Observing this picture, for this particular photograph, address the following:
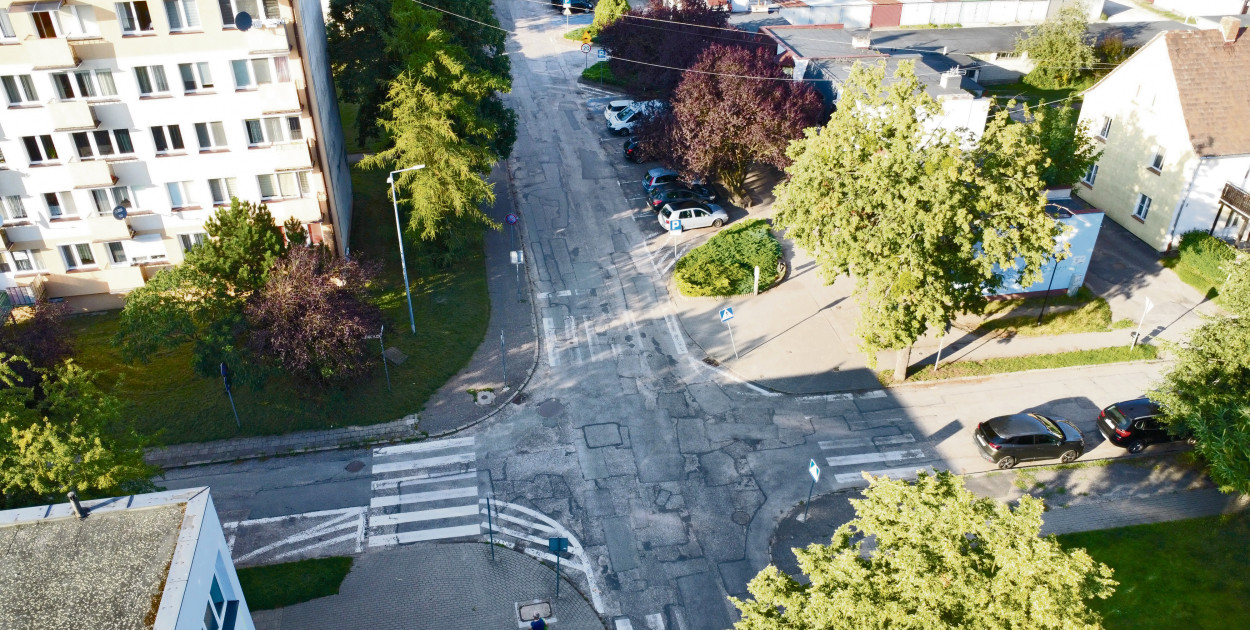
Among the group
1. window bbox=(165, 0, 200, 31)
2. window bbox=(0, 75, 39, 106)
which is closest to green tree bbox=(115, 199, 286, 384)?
window bbox=(165, 0, 200, 31)

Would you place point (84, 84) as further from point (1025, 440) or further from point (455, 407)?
point (1025, 440)

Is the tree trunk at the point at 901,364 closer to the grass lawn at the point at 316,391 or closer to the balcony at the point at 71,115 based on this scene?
the grass lawn at the point at 316,391

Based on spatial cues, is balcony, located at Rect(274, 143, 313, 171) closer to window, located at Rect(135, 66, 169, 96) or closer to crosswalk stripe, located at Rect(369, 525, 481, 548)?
window, located at Rect(135, 66, 169, 96)

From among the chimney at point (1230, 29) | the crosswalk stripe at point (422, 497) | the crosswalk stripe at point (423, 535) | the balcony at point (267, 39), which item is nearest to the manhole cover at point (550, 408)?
the crosswalk stripe at point (422, 497)

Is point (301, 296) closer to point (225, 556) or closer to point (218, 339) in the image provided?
point (218, 339)

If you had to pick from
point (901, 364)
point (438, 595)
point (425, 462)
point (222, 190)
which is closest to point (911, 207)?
point (901, 364)

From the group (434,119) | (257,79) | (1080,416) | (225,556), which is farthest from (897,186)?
(257,79)
